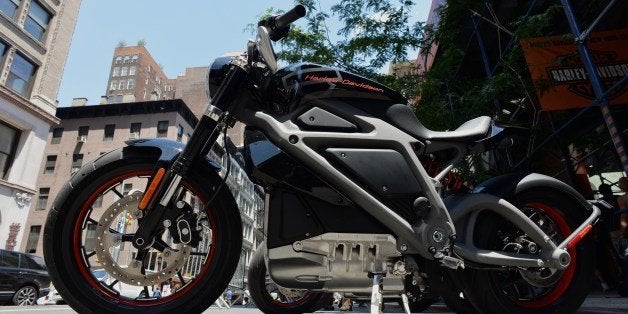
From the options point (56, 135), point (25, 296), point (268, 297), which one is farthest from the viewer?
point (56, 135)

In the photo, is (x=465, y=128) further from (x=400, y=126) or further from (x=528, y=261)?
(x=528, y=261)

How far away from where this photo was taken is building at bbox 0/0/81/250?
66.2 ft

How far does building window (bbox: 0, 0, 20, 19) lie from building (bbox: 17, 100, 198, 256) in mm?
17869

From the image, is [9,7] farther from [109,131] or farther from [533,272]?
[533,272]

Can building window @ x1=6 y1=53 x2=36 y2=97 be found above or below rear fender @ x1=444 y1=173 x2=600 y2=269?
above

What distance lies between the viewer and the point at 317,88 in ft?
8.35

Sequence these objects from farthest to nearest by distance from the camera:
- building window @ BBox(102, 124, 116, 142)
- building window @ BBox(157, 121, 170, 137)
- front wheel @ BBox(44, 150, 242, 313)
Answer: building window @ BBox(102, 124, 116, 142) < building window @ BBox(157, 121, 170, 137) < front wheel @ BBox(44, 150, 242, 313)

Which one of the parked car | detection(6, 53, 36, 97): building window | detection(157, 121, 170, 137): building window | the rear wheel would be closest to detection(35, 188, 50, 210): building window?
detection(157, 121, 170, 137): building window

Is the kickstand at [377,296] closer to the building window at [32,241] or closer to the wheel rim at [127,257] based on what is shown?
the wheel rim at [127,257]

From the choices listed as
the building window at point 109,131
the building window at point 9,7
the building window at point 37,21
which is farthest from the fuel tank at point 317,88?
the building window at point 109,131

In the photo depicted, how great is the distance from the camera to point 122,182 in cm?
260

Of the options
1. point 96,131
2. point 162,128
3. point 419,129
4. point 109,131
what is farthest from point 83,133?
point 419,129

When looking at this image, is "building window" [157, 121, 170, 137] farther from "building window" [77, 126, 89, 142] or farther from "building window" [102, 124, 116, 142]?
"building window" [77, 126, 89, 142]

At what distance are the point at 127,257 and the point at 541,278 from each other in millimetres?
2598
